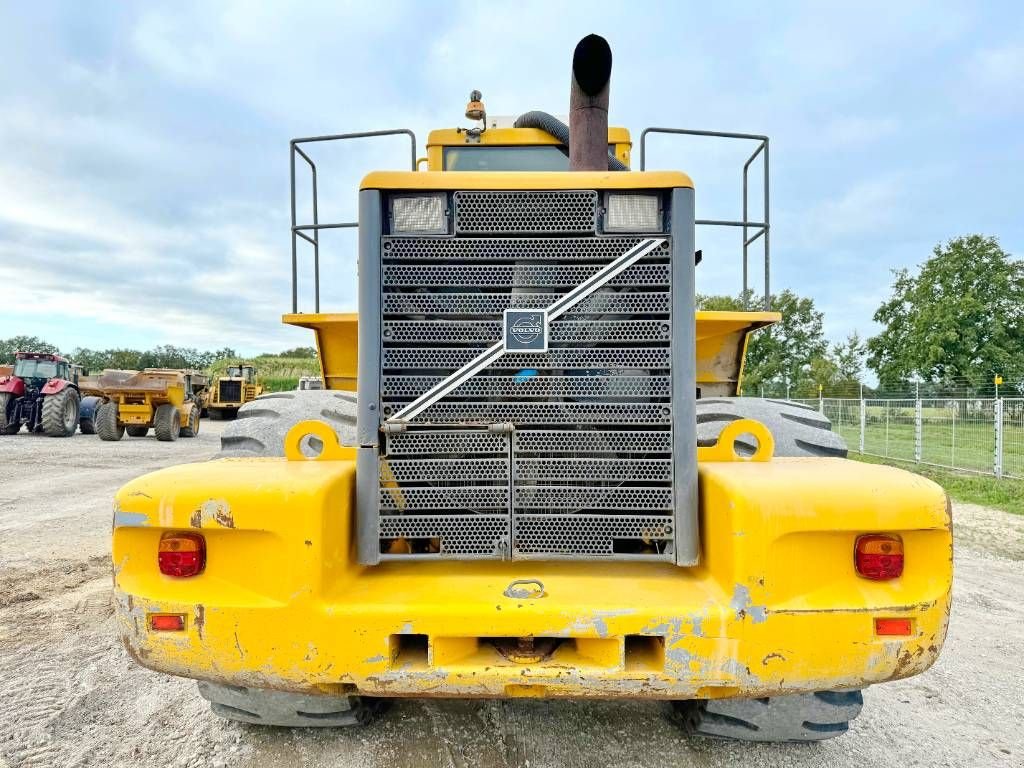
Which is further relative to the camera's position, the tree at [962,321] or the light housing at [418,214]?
the tree at [962,321]

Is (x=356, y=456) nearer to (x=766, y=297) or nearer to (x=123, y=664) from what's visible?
(x=123, y=664)

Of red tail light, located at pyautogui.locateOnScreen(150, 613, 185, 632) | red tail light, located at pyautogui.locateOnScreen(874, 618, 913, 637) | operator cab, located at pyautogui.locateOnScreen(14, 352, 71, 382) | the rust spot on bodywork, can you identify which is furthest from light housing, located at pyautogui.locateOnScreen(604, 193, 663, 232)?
operator cab, located at pyautogui.locateOnScreen(14, 352, 71, 382)

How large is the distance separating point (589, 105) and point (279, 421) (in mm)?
2085

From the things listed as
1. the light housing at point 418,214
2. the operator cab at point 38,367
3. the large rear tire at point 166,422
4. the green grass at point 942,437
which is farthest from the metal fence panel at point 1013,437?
the operator cab at point 38,367

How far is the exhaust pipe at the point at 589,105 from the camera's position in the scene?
2.68m

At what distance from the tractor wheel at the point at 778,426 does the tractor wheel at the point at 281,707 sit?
187cm

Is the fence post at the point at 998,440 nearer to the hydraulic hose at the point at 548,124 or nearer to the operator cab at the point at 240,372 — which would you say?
the hydraulic hose at the point at 548,124

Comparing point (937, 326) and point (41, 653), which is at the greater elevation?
point (937, 326)

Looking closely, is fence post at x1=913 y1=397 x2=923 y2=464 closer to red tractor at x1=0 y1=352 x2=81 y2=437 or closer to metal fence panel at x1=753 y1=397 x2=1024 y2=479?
metal fence panel at x1=753 y1=397 x2=1024 y2=479

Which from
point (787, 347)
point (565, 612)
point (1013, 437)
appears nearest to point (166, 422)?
point (565, 612)

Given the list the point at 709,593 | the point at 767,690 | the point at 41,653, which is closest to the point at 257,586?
the point at 709,593

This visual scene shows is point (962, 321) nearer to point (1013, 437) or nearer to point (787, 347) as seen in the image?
point (787, 347)

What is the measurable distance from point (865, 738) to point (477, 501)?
1.96 m

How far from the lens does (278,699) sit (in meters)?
2.41
